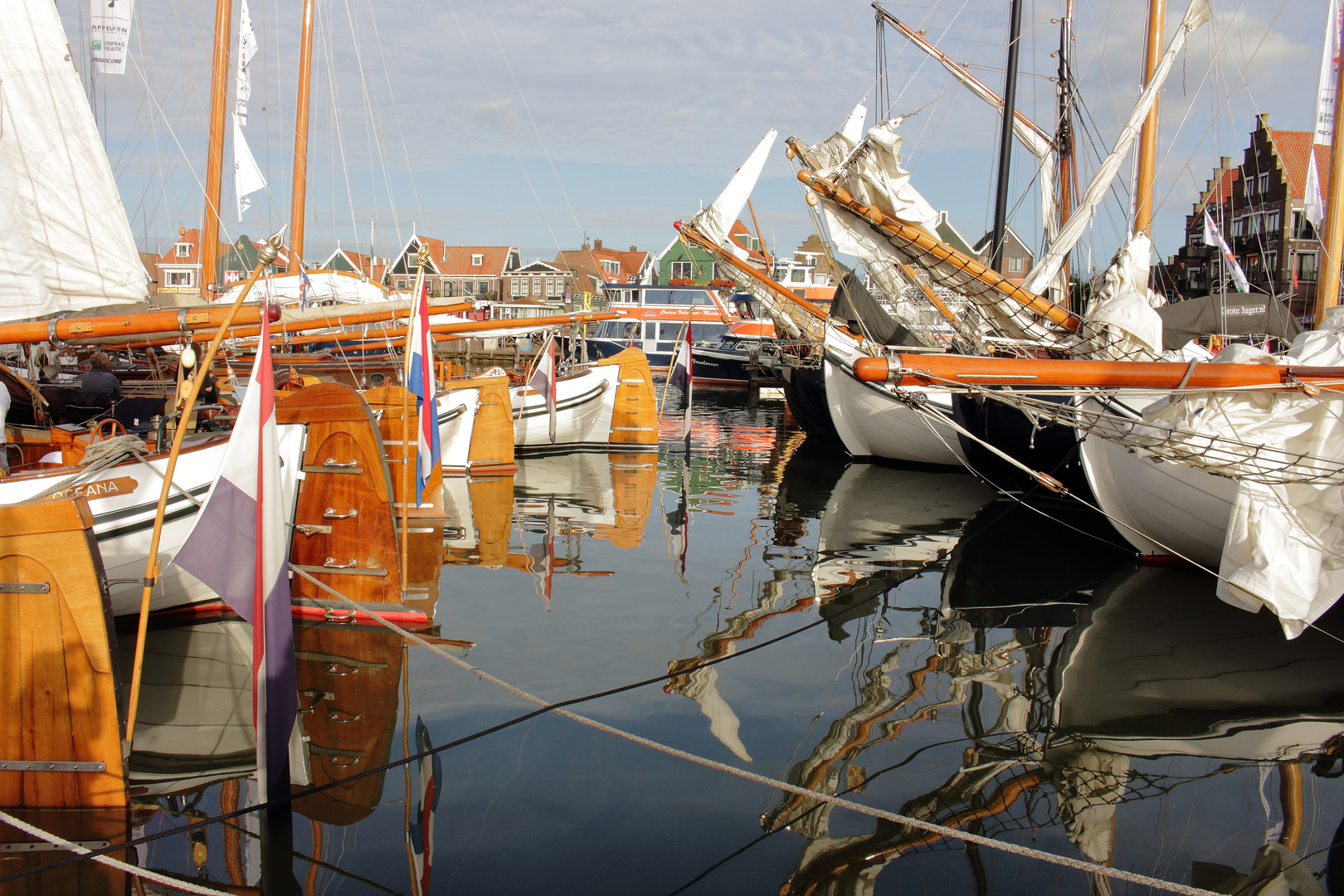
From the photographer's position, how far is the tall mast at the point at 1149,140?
1417 centimetres

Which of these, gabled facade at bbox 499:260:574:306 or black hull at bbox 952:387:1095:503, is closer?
black hull at bbox 952:387:1095:503

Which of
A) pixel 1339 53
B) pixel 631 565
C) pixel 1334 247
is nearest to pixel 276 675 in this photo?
pixel 631 565

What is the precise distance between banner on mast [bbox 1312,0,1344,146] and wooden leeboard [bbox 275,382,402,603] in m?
11.6

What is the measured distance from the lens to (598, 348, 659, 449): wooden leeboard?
20.0 m

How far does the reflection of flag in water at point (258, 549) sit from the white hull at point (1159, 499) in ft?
28.0

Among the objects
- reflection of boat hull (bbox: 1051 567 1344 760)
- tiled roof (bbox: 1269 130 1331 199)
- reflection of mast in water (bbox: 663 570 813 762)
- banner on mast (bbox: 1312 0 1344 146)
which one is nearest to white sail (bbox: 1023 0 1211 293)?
banner on mast (bbox: 1312 0 1344 146)

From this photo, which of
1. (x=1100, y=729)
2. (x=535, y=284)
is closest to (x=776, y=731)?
(x=1100, y=729)

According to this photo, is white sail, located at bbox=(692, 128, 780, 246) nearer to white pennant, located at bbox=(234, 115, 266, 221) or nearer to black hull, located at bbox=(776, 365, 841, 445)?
black hull, located at bbox=(776, 365, 841, 445)

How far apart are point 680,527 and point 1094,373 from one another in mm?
6476

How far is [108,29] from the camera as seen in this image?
571 inches

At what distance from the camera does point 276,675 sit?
14.7ft

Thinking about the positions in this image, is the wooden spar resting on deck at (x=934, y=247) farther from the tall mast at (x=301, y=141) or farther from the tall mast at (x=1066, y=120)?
the tall mast at (x=301, y=141)

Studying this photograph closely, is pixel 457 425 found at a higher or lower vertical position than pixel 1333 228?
lower

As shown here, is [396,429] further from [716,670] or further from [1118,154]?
[1118,154]
